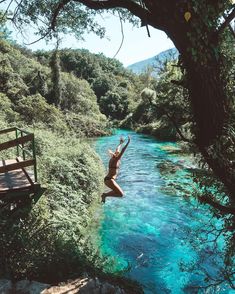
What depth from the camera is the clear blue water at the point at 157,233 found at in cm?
1092

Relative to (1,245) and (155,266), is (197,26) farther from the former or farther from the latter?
(155,266)

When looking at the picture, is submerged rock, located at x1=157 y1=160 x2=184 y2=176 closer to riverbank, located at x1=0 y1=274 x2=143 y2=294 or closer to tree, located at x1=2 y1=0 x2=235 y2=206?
riverbank, located at x1=0 y1=274 x2=143 y2=294

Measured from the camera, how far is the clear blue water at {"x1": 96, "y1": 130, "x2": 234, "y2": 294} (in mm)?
10922

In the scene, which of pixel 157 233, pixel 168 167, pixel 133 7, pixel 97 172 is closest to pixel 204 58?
pixel 133 7

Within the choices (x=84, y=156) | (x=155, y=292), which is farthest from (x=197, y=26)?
(x=84, y=156)

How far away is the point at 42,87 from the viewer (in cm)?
4825

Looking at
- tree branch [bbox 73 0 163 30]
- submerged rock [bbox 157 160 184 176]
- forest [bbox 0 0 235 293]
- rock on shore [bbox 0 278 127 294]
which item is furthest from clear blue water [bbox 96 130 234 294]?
tree branch [bbox 73 0 163 30]

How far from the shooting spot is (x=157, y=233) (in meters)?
14.5

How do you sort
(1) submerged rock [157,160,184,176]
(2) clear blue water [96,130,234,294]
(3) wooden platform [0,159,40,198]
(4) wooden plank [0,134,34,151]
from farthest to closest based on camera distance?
(1) submerged rock [157,160,184,176], (2) clear blue water [96,130,234,294], (4) wooden plank [0,134,34,151], (3) wooden platform [0,159,40,198]

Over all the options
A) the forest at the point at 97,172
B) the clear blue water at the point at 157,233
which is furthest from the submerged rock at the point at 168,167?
the forest at the point at 97,172

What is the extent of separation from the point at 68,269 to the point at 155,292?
3.37 metres

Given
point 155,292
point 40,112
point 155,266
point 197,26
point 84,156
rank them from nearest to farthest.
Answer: point 197,26 → point 155,292 → point 155,266 → point 84,156 → point 40,112

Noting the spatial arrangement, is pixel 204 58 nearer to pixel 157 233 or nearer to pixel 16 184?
pixel 16 184

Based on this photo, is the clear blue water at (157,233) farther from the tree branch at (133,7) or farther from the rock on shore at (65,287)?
the tree branch at (133,7)
